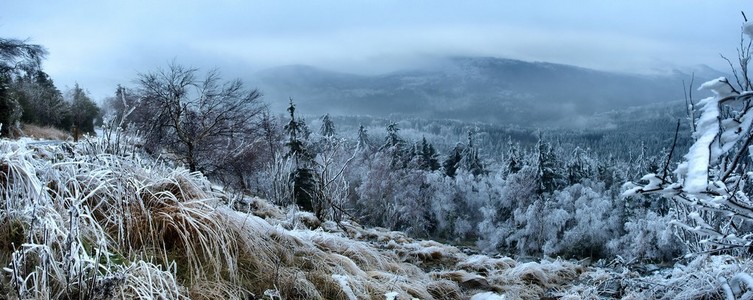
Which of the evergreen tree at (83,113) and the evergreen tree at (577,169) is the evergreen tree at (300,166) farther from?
the evergreen tree at (577,169)

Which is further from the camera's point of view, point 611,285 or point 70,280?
point 611,285

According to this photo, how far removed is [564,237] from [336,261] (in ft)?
108

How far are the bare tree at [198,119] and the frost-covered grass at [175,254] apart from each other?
13.8 meters

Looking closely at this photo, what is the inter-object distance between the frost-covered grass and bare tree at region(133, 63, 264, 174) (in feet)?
45.4

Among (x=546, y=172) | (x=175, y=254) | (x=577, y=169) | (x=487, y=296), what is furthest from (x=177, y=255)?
(x=577, y=169)

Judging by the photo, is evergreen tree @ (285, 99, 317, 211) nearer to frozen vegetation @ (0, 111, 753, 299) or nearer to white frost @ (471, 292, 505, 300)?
frozen vegetation @ (0, 111, 753, 299)

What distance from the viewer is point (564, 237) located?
34.1m

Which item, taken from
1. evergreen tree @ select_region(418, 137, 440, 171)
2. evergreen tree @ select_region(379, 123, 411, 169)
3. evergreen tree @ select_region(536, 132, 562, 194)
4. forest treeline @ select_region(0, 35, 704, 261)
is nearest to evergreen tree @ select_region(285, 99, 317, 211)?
forest treeline @ select_region(0, 35, 704, 261)

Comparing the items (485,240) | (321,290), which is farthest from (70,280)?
(485,240)

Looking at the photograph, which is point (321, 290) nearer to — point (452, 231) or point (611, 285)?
point (611, 285)

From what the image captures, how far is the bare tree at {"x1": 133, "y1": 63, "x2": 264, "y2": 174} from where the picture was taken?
18422 millimetres

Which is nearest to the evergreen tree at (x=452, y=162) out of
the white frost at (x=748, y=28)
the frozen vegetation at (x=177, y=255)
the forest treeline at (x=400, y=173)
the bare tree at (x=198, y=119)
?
the forest treeline at (x=400, y=173)

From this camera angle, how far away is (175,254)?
3451mm

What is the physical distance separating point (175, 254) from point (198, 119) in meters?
16.9
